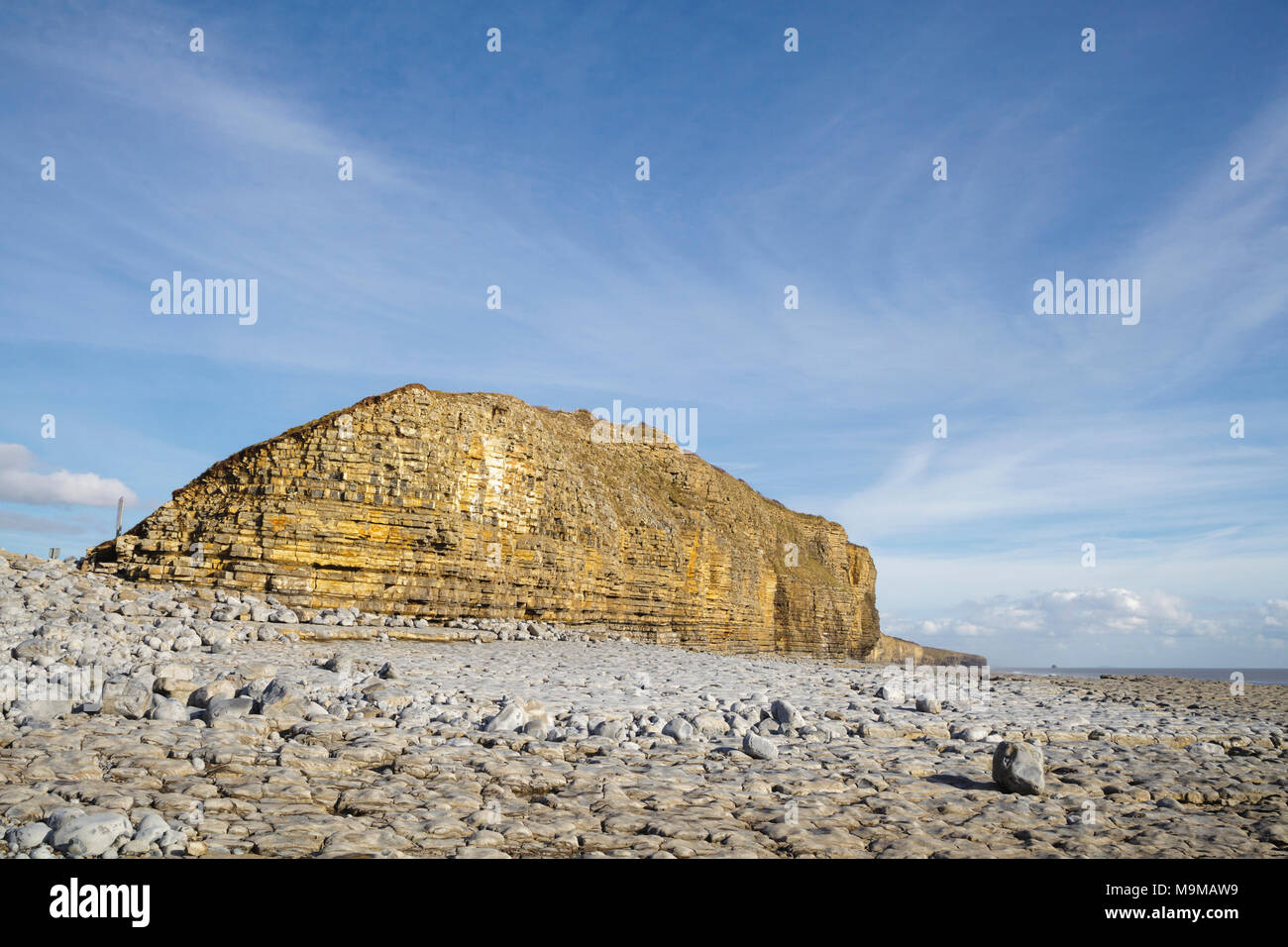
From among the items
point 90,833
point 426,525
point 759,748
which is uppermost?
point 426,525

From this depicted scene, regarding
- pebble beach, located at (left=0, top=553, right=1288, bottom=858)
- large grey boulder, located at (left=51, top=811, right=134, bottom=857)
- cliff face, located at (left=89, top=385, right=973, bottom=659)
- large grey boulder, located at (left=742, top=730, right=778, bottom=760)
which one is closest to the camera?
large grey boulder, located at (left=51, top=811, right=134, bottom=857)

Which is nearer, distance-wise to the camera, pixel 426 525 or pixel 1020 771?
pixel 1020 771

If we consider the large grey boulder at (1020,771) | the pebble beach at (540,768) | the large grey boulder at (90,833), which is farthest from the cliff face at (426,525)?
the large grey boulder at (1020,771)

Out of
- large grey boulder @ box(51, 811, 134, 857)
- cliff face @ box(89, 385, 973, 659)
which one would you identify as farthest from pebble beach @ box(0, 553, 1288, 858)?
cliff face @ box(89, 385, 973, 659)

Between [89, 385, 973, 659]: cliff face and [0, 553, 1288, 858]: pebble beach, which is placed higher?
[89, 385, 973, 659]: cliff face

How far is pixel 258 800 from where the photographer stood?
479 centimetres

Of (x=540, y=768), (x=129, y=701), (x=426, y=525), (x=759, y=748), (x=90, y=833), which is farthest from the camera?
(x=426, y=525)

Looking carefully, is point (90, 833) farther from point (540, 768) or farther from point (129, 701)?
point (129, 701)

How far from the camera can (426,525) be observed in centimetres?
2028

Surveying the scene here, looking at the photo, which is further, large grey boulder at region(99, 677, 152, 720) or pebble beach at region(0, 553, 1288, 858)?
large grey boulder at region(99, 677, 152, 720)

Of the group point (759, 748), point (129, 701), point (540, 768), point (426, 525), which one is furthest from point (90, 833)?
point (426, 525)

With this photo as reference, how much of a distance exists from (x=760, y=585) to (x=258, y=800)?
4587 cm

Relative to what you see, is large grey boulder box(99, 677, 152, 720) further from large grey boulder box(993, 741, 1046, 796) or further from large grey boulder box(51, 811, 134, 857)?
large grey boulder box(993, 741, 1046, 796)

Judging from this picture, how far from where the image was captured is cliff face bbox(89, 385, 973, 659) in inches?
707
